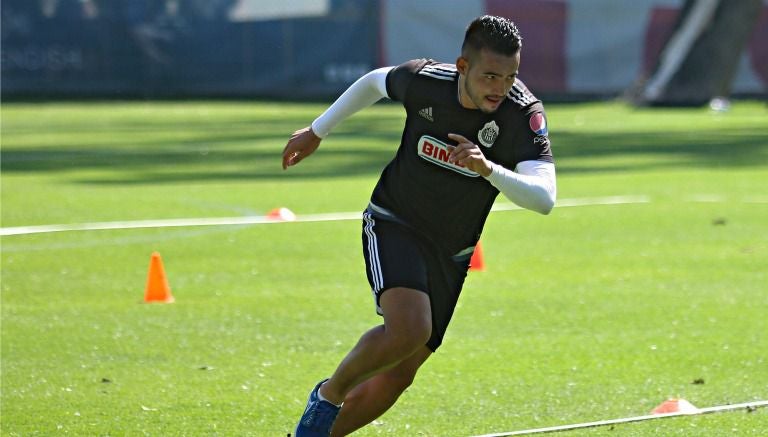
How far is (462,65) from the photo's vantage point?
5695mm

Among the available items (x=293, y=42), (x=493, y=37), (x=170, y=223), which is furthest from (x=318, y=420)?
(x=293, y=42)

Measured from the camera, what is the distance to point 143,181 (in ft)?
58.2

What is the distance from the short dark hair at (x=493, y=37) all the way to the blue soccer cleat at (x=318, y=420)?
1.54m

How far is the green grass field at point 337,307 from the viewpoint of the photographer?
7023 mm

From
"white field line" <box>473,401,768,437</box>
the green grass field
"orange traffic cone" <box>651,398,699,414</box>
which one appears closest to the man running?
"white field line" <box>473,401,768,437</box>

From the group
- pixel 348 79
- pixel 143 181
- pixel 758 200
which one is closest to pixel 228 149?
pixel 143 181

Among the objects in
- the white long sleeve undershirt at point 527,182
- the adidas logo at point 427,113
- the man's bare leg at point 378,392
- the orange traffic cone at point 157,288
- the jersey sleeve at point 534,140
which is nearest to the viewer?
the white long sleeve undershirt at point 527,182

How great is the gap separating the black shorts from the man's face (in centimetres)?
65

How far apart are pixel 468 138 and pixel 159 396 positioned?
2455 millimetres

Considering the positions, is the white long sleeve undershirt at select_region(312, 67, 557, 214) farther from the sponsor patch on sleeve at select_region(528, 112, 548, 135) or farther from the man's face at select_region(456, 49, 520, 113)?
the man's face at select_region(456, 49, 520, 113)

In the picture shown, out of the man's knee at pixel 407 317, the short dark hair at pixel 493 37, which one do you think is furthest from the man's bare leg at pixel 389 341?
the short dark hair at pixel 493 37

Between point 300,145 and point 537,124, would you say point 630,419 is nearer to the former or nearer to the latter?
point 537,124

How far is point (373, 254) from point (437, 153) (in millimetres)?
506

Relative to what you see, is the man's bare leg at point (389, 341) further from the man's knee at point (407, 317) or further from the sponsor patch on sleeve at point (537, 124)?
the sponsor patch on sleeve at point (537, 124)
